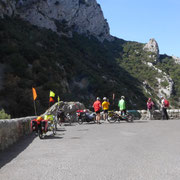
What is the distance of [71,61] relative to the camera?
201 ft

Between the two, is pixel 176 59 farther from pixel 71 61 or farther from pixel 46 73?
pixel 46 73

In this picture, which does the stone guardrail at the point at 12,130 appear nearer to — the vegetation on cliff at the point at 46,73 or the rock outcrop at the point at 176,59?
the vegetation on cliff at the point at 46,73

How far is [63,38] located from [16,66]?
44309mm

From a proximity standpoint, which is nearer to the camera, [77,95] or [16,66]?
[16,66]

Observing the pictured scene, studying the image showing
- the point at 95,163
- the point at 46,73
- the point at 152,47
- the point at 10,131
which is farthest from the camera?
the point at 152,47

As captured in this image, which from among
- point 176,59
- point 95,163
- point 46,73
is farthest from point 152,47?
point 95,163

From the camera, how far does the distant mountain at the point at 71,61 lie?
132 feet

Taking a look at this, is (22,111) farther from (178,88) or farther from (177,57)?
(177,57)

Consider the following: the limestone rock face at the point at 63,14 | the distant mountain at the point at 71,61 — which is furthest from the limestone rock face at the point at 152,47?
the limestone rock face at the point at 63,14

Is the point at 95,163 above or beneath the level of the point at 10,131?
beneath

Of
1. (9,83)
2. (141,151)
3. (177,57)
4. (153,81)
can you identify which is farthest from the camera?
(177,57)

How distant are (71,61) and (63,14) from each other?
132 feet

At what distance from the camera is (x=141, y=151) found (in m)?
6.60

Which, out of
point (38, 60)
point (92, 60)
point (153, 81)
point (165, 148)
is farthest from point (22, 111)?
point (153, 81)
